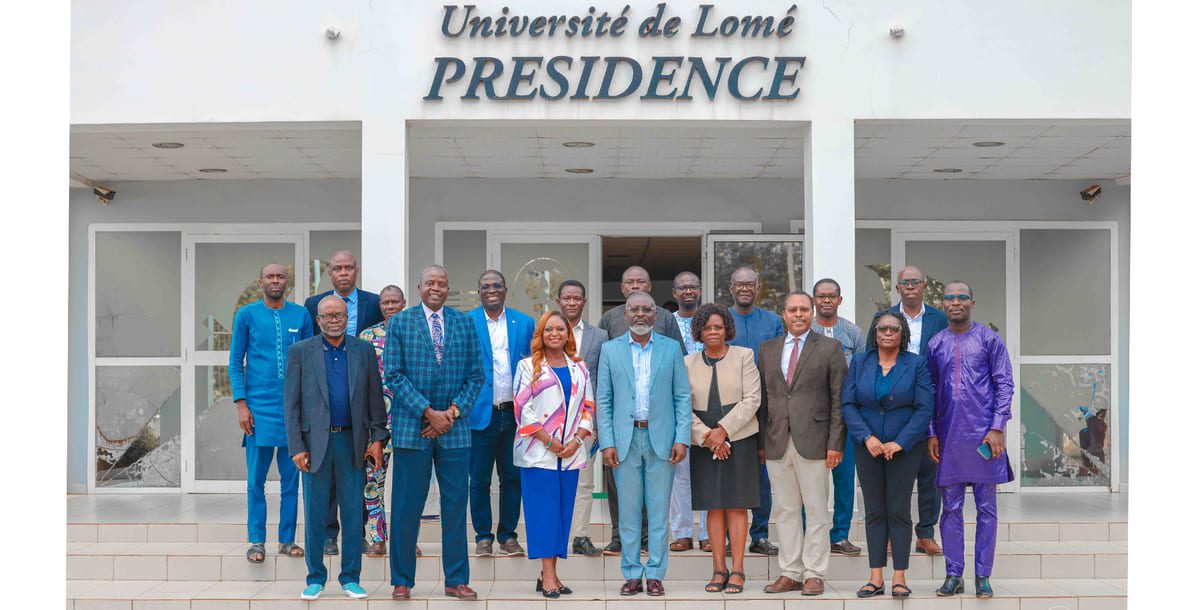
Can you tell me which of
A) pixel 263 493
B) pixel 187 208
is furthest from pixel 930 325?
pixel 187 208

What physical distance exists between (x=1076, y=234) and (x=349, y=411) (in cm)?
740

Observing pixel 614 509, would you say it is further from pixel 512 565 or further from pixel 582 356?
pixel 582 356

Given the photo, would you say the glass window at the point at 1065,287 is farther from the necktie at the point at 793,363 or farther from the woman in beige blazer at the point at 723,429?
the woman in beige blazer at the point at 723,429

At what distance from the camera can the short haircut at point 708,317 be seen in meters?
6.40

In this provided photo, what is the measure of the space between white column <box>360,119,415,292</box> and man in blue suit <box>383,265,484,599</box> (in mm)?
1381

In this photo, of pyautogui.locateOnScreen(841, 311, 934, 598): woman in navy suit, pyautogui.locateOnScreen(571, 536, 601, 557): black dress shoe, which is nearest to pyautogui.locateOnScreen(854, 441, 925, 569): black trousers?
pyautogui.locateOnScreen(841, 311, 934, 598): woman in navy suit

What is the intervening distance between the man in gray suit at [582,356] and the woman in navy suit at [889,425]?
1511 mm

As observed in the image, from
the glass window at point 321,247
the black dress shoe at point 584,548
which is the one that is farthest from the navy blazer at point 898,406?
the glass window at point 321,247

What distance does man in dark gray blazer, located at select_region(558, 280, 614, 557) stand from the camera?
6.76 m

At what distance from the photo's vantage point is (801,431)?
6352 millimetres

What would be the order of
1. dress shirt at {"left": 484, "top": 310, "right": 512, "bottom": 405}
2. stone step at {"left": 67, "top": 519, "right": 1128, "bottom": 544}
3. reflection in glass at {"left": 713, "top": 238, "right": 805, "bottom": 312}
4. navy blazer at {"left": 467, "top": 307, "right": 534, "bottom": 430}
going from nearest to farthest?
navy blazer at {"left": 467, "top": 307, "right": 534, "bottom": 430} → dress shirt at {"left": 484, "top": 310, "right": 512, "bottom": 405} → stone step at {"left": 67, "top": 519, "right": 1128, "bottom": 544} → reflection in glass at {"left": 713, "top": 238, "right": 805, "bottom": 312}

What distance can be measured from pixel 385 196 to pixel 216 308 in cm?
360

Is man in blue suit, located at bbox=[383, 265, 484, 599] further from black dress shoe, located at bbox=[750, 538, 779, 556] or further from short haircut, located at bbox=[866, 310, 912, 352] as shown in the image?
short haircut, located at bbox=[866, 310, 912, 352]

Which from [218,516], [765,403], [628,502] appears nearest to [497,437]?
[628,502]
